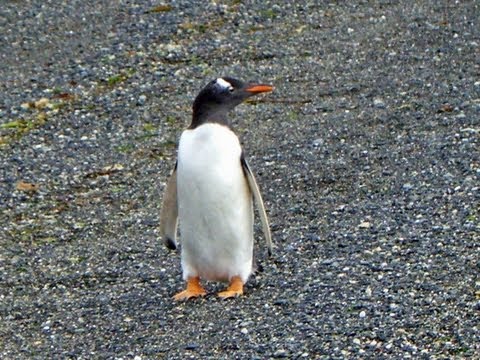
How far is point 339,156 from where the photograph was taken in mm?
8938

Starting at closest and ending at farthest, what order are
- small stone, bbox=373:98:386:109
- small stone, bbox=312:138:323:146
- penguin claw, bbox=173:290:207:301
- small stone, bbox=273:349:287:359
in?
small stone, bbox=273:349:287:359, penguin claw, bbox=173:290:207:301, small stone, bbox=312:138:323:146, small stone, bbox=373:98:386:109

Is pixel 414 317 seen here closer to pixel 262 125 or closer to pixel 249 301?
pixel 249 301

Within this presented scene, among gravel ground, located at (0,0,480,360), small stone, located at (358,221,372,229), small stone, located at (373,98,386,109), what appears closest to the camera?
gravel ground, located at (0,0,480,360)

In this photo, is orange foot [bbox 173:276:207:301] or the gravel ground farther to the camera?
orange foot [bbox 173:276:207:301]

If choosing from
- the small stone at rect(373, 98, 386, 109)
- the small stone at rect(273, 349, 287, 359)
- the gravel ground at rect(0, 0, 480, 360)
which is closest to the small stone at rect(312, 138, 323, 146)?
the gravel ground at rect(0, 0, 480, 360)

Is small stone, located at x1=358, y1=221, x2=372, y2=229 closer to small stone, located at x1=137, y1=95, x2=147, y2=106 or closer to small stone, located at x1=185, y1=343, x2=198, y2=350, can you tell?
small stone, located at x1=185, y1=343, x2=198, y2=350

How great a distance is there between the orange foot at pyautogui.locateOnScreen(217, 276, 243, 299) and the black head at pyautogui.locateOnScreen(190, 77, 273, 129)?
84 centimetres

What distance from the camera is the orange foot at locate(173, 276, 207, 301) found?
6.56 metres

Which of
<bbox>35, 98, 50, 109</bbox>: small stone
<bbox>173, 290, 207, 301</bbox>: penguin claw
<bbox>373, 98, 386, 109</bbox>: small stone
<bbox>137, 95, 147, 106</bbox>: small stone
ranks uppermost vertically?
<bbox>173, 290, 207, 301</bbox>: penguin claw

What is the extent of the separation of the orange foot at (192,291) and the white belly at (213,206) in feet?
0.12

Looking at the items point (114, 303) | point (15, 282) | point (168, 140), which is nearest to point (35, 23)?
point (168, 140)

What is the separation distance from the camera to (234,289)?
21.5 feet

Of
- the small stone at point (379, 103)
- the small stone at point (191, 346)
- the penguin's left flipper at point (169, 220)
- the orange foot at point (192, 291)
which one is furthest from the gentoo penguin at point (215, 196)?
the small stone at point (379, 103)

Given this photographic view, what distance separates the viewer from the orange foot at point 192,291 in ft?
21.5
